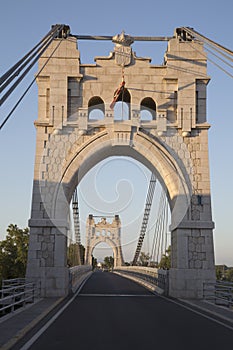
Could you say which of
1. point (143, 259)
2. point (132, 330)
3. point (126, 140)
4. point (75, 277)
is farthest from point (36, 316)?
point (143, 259)

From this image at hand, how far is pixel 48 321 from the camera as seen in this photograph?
11.9 metres

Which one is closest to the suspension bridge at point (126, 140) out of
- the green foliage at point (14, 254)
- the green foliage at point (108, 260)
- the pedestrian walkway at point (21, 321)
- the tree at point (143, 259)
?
the pedestrian walkway at point (21, 321)

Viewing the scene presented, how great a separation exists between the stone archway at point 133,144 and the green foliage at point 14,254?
71.4 feet

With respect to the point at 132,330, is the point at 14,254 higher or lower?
higher

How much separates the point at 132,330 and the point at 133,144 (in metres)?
10.7

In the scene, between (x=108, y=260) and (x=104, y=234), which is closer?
(x=104, y=234)

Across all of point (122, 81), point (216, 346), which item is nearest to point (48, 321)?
point (216, 346)

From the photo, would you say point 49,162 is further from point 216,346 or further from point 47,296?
point 216,346

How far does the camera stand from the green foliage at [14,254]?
1631 inches

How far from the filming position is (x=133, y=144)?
20375mm

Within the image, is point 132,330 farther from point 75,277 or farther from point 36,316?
point 75,277

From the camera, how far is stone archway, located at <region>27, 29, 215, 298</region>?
19312 mm

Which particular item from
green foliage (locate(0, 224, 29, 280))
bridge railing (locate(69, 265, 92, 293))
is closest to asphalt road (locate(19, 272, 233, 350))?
bridge railing (locate(69, 265, 92, 293))

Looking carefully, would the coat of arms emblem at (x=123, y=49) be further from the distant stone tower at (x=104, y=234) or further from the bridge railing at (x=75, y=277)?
the distant stone tower at (x=104, y=234)
